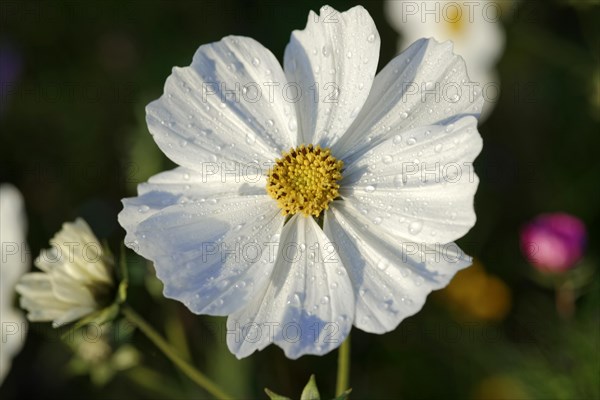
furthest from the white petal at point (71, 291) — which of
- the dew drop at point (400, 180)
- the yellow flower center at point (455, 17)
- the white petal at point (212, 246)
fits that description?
the yellow flower center at point (455, 17)

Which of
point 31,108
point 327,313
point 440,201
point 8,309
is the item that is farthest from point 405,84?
point 31,108

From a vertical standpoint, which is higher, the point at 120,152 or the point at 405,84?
the point at 405,84

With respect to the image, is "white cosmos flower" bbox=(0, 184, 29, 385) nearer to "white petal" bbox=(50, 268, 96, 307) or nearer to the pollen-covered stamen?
"white petal" bbox=(50, 268, 96, 307)

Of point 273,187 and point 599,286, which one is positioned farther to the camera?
point 599,286

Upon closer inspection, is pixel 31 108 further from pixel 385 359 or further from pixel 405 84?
pixel 405 84

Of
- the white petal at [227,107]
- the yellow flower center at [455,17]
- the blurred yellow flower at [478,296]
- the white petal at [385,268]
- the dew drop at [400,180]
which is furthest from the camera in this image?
the yellow flower center at [455,17]

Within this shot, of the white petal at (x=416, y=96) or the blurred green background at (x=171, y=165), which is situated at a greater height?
the white petal at (x=416, y=96)

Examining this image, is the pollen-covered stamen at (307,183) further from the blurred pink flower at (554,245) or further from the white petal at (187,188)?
the blurred pink flower at (554,245)
